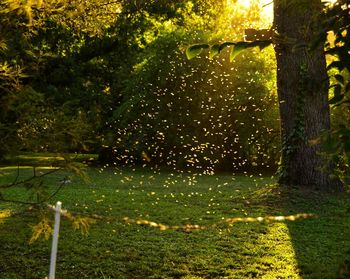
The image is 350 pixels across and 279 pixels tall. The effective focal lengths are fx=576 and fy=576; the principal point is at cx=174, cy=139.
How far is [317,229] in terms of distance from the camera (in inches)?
368

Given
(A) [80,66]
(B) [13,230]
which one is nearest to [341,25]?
(B) [13,230]

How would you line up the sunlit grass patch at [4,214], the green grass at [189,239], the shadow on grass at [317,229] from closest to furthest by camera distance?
1. the green grass at [189,239]
2. the shadow on grass at [317,229]
3. the sunlit grass patch at [4,214]

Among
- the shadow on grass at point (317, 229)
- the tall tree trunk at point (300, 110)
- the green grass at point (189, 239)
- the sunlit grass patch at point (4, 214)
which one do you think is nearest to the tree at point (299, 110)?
the tall tree trunk at point (300, 110)

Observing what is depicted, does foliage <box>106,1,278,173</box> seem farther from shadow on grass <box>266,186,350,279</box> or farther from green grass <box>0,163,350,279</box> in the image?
shadow on grass <box>266,186,350,279</box>

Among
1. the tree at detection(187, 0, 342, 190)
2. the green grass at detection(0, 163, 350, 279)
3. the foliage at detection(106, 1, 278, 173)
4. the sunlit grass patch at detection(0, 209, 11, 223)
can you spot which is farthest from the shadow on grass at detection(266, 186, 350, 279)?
the foliage at detection(106, 1, 278, 173)

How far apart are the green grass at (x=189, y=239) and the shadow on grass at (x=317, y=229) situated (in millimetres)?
14

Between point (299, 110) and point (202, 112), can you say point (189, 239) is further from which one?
point (202, 112)

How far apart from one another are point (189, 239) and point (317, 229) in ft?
7.46

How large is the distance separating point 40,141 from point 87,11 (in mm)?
6114

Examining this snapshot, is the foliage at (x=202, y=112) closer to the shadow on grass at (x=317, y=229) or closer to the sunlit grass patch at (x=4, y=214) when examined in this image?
the shadow on grass at (x=317, y=229)

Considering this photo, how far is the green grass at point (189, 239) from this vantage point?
22.8ft

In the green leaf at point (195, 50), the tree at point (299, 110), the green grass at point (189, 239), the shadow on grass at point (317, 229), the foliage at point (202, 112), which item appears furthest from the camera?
the foliage at point (202, 112)

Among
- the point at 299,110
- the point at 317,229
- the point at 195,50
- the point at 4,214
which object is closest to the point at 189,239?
the point at 317,229

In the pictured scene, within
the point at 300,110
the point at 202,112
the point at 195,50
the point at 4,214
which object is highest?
the point at 202,112
